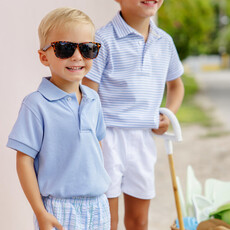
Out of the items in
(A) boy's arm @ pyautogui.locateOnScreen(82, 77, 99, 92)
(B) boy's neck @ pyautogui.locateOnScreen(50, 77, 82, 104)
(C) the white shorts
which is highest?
(B) boy's neck @ pyautogui.locateOnScreen(50, 77, 82, 104)

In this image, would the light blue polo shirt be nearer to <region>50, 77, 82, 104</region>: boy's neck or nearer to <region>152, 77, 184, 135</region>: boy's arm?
<region>50, 77, 82, 104</region>: boy's neck

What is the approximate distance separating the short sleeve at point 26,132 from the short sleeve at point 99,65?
0.55 meters

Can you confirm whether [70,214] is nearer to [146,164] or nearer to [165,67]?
[146,164]

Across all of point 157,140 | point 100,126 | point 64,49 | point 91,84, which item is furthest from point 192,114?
point 64,49

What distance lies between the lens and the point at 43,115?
1563mm

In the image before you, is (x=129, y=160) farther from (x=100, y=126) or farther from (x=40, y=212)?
(x=40, y=212)

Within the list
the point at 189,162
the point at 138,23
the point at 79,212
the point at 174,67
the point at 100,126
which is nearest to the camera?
the point at 79,212

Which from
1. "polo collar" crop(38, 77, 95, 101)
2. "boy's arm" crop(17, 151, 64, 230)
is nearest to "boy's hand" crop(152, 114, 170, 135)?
"polo collar" crop(38, 77, 95, 101)

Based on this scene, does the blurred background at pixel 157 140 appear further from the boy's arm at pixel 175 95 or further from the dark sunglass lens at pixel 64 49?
the boy's arm at pixel 175 95

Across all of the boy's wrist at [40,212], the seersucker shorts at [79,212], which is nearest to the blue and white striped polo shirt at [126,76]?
the seersucker shorts at [79,212]

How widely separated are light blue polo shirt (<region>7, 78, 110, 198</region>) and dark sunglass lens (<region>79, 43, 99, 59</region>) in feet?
0.51

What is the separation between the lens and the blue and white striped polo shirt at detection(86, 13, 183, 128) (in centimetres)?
207

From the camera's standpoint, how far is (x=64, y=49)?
1552 millimetres

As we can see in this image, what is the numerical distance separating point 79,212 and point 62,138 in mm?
279
